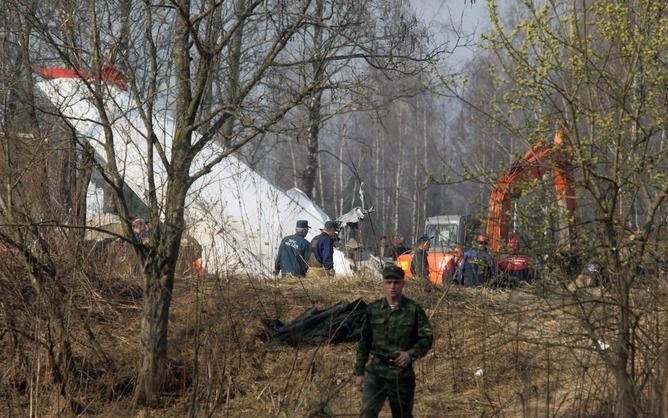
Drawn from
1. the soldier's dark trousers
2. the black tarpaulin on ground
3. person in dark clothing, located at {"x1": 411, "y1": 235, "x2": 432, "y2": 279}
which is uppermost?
person in dark clothing, located at {"x1": 411, "y1": 235, "x2": 432, "y2": 279}

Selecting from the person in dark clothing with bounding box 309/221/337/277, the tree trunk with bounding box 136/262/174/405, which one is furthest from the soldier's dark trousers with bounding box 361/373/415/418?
the person in dark clothing with bounding box 309/221/337/277

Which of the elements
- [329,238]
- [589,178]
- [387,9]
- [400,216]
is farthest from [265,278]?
[400,216]

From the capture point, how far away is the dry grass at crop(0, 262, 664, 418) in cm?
830

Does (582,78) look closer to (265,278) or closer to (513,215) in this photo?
(513,215)

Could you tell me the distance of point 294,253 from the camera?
47.3 ft

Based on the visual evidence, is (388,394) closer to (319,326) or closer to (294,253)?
(319,326)

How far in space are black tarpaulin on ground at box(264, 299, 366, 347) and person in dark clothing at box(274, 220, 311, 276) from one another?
2.58 meters

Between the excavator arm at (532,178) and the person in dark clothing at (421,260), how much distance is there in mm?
4217

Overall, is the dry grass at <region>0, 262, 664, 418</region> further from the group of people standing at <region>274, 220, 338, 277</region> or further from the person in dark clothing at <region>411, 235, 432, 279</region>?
the group of people standing at <region>274, 220, 338, 277</region>

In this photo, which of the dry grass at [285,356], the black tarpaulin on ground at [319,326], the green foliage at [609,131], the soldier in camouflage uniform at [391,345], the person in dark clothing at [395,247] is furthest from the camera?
the person in dark clothing at [395,247]

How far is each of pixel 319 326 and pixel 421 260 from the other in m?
2.13

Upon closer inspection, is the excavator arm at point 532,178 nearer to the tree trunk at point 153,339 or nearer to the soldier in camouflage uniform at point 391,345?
the soldier in camouflage uniform at point 391,345

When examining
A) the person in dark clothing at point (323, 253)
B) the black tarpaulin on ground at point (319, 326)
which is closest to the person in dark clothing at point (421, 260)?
the black tarpaulin on ground at point (319, 326)

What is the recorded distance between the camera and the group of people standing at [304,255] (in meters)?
14.3
